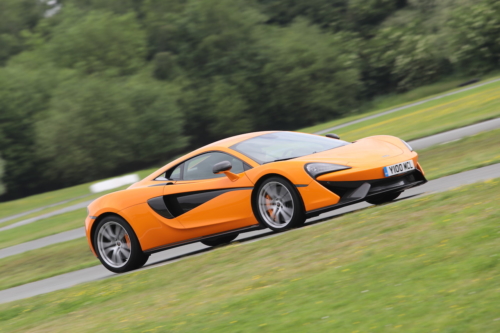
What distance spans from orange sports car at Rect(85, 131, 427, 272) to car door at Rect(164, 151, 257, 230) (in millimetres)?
12

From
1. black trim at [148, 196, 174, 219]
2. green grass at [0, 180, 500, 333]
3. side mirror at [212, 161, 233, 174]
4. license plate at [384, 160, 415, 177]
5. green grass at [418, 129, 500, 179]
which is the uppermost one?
side mirror at [212, 161, 233, 174]

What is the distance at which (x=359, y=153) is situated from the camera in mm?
8359

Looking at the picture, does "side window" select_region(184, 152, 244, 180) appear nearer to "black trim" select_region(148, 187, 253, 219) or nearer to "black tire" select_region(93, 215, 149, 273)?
"black trim" select_region(148, 187, 253, 219)

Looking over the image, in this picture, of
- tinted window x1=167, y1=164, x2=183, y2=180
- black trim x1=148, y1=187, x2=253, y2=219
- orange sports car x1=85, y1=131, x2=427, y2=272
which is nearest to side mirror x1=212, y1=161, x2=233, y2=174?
orange sports car x1=85, y1=131, x2=427, y2=272

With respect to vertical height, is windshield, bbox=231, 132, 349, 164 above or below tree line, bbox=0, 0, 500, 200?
below

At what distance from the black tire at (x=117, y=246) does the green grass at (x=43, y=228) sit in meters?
8.03

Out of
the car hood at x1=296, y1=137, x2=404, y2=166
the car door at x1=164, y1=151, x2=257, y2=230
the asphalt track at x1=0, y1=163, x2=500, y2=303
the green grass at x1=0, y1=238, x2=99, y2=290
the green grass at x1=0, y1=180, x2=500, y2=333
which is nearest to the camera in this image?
the green grass at x1=0, y1=180, x2=500, y2=333

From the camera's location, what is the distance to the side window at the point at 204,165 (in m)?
8.73

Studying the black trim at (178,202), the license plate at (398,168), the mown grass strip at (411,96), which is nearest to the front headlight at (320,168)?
the license plate at (398,168)

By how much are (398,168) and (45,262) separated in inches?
275

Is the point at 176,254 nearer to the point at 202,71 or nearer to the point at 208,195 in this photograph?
the point at 208,195

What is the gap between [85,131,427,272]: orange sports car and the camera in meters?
7.95

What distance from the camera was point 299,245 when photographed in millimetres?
7039

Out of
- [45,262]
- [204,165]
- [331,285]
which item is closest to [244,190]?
[204,165]
